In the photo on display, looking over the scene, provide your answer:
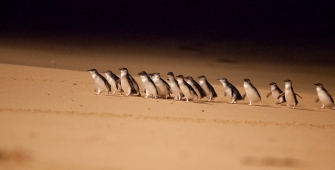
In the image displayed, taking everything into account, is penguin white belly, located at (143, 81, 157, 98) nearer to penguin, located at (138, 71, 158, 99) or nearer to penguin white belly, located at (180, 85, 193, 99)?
penguin, located at (138, 71, 158, 99)

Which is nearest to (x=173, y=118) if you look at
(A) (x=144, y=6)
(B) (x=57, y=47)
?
(B) (x=57, y=47)

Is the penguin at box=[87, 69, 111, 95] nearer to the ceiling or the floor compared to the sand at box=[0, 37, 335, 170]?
nearer to the ceiling

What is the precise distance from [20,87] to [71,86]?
1.87m

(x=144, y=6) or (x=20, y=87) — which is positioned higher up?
(x=144, y=6)

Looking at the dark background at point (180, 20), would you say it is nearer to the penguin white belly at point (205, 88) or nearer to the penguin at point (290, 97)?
the penguin white belly at point (205, 88)

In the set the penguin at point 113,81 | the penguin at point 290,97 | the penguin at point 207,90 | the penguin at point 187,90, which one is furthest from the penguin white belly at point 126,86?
the penguin at point 290,97

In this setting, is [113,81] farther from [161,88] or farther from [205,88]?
[205,88]

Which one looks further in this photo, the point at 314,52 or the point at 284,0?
the point at 284,0

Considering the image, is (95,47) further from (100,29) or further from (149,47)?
(100,29)

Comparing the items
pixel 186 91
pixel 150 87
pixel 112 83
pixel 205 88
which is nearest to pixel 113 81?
pixel 112 83

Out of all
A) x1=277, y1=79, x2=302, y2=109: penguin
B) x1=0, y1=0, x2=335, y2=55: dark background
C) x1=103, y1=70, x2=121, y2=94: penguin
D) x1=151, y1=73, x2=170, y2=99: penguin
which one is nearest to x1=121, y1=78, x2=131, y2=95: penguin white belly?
x1=103, y1=70, x2=121, y2=94: penguin

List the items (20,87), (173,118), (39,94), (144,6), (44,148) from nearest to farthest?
(44,148), (173,118), (39,94), (20,87), (144,6)

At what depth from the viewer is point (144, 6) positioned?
150 feet

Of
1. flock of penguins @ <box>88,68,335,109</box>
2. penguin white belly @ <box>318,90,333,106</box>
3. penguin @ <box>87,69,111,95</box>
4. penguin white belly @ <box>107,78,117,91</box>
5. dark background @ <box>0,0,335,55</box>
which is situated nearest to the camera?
flock of penguins @ <box>88,68,335,109</box>
